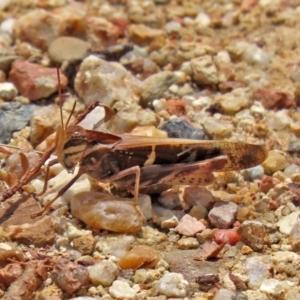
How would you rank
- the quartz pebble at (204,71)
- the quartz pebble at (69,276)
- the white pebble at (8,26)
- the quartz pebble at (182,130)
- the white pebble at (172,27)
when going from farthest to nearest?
1. the white pebble at (172,27)
2. the white pebble at (8,26)
3. the quartz pebble at (204,71)
4. the quartz pebble at (182,130)
5. the quartz pebble at (69,276)

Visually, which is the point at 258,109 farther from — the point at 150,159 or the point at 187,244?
the point at 187,244

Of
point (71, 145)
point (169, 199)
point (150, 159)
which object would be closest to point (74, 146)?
point (71, 145)

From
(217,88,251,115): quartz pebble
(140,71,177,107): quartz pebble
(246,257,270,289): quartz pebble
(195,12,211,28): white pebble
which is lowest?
(246,257,270,289): quartz pebble

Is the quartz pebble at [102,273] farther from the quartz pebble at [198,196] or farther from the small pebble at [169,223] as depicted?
the quartz pebble at [198,196]

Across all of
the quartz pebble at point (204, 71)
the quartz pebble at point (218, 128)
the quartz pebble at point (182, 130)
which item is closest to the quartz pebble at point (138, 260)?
the quartz pebble at point (182, 130)

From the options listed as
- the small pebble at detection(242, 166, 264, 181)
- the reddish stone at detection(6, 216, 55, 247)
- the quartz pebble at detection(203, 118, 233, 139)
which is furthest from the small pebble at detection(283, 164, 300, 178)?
the reddish stone at detection(6, 216, 55, 247)

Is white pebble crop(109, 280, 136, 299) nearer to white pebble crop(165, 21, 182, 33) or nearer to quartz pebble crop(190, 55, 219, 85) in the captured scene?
quartz pebble crop(190, 55, 219, 85)

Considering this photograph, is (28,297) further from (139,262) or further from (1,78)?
(1,78)

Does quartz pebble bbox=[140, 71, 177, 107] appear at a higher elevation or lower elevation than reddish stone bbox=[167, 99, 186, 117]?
higher
